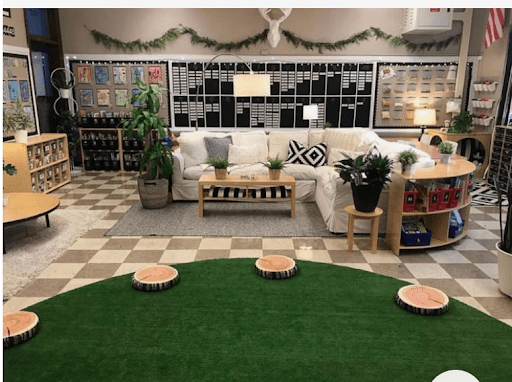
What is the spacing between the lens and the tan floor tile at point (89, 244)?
4570 mm

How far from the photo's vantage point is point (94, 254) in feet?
14.4

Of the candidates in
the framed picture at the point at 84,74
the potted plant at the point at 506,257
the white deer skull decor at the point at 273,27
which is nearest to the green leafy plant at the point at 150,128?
the white deer skull decor at the point at 273,27

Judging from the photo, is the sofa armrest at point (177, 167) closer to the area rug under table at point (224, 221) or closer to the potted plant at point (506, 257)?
the area rug under table at point (224, 221)

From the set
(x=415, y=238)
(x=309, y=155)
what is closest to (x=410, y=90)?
(x=309, y=155)

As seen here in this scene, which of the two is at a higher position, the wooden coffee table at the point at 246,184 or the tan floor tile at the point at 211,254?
the wooden coffee table at the point at 246,184

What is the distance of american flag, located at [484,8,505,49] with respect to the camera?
740 cm

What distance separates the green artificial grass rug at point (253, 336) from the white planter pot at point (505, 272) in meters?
1.95

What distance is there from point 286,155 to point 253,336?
18.1 ft

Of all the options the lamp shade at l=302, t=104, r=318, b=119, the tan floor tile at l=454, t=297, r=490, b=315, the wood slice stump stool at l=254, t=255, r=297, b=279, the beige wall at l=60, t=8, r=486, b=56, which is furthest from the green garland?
the wood slice stump stool at l=254, t=255, r=297, b=279

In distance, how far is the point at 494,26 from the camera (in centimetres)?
761

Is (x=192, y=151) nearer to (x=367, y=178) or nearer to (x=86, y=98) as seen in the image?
(x=367, y=178)

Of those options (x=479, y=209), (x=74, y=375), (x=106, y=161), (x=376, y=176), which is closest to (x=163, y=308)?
(x=74, y=375)

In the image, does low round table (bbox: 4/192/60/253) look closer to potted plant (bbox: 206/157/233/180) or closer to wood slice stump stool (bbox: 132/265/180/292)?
potted plant (bbox: 206/157/233/180)

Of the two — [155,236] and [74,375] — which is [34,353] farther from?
[155,236]
